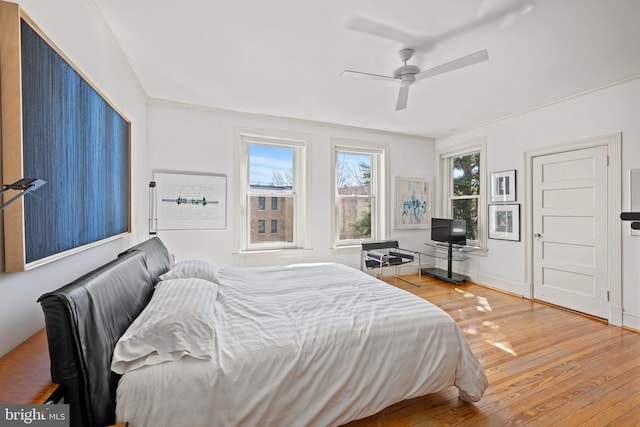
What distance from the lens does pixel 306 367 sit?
1451 mm

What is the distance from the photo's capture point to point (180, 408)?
1.22 m

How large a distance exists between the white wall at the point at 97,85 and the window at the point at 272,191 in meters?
1.44

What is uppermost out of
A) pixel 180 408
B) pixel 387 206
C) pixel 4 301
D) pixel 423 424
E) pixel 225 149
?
pixel 225 149

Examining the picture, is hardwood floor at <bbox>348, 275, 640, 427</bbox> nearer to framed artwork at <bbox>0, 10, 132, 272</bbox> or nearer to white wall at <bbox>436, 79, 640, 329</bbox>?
white wall at <bbox>436, 79, 640, 329</bbox>

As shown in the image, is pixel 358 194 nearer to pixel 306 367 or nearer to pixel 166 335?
pixel 306 367

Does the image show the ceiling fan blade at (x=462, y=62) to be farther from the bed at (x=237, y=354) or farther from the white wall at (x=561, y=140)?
the white wall at (x=561, y=140)

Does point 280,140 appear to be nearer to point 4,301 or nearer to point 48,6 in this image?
point 48,6

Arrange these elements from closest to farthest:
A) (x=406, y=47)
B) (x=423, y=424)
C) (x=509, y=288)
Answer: (x=423, y=424), (x=406, y=47), (x=509, y=288)

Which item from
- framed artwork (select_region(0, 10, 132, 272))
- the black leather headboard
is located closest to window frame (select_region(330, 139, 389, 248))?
framed artwork (select_region(0, 10, 132, 272))

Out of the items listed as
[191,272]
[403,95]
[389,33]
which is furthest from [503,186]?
[191,272]

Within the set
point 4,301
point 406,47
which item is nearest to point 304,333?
point 4,301

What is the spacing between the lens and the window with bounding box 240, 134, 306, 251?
13.9 feet

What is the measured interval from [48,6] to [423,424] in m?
3.02

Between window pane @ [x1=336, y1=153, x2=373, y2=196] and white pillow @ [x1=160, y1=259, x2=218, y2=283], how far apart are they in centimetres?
290
